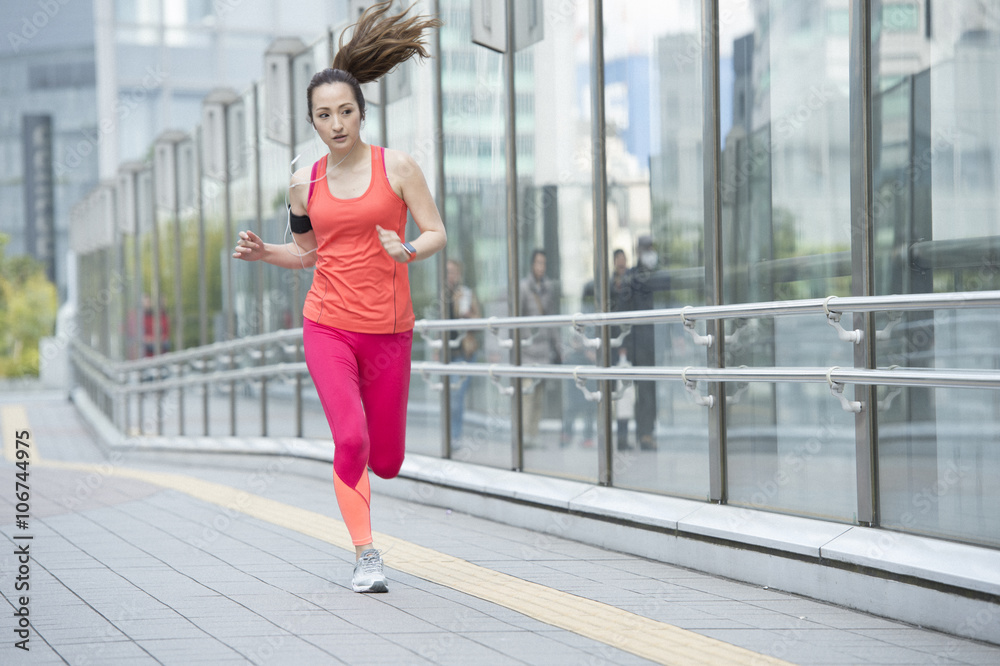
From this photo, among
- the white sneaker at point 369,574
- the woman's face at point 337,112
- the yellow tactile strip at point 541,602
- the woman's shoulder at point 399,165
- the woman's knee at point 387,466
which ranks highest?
the woman's face at point 337,112

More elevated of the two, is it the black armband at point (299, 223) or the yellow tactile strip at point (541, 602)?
the black armband at point (299, 223)

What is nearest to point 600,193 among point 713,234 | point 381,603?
point 713,234

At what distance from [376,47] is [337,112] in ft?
1.23

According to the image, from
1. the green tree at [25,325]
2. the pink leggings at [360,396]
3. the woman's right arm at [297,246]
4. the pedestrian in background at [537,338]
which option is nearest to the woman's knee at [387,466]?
the pink leggings at [360,396]

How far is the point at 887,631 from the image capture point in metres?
3.65

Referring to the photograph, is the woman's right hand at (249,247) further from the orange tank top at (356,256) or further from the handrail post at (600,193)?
the handrail post at (600,193)

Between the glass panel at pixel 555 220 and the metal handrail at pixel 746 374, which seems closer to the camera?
the metal handrail at pixel 746 374

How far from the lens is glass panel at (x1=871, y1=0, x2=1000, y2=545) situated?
13.0ft

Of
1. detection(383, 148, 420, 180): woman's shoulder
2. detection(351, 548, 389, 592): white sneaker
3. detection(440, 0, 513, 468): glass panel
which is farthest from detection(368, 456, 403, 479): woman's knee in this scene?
detection(440, 0, 513, 468): glass panel

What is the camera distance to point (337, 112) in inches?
169

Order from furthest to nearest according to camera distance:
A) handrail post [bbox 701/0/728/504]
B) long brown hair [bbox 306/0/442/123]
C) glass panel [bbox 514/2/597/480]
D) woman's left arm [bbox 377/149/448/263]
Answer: glass panel [bbox 514/2/597/480] → handrail post [bbox 701/0/728/504] → long brown hair [bbox 306/0/442/123] → woman's left arm [bbox 377/149/448/263]

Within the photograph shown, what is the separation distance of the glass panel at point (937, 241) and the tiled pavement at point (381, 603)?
0.59 metres

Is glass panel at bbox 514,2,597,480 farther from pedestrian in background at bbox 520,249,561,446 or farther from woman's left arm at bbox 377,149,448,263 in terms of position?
woman's left arm at bbox 377,149,448,263

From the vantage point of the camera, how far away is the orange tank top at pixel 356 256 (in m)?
4.30
